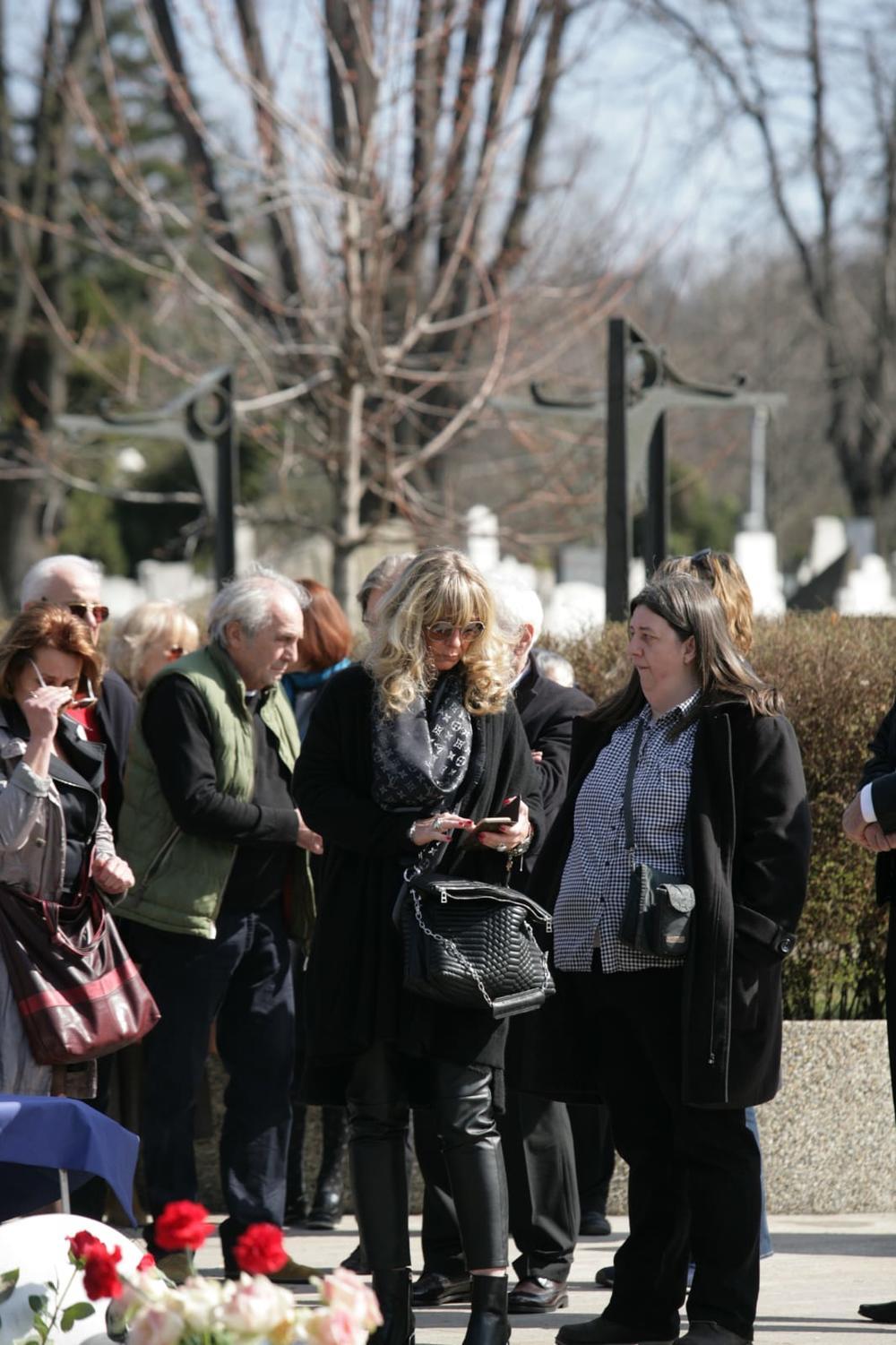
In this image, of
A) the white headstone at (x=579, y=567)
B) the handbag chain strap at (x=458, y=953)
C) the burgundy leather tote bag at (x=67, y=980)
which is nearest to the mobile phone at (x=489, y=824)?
the handbag chain strap at (x=458, y=953)

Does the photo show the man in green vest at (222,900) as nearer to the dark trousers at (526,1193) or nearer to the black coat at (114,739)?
the black coat at (114,739)

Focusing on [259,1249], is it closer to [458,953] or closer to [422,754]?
[458,953]

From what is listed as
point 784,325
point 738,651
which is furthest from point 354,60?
point 784,325

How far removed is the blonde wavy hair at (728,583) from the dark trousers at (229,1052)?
1679 millimetres

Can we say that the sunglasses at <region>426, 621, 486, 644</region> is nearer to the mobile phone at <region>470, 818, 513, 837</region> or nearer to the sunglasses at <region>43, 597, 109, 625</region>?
the mobile phone at <region>470, 818, 513, 837</region>

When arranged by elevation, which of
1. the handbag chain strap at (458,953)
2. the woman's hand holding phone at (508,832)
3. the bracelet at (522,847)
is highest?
the woman's hand holding phone at (508,832)

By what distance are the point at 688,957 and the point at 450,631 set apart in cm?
95

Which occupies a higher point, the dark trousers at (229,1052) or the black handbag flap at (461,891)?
the black handbag flap at (461,891)

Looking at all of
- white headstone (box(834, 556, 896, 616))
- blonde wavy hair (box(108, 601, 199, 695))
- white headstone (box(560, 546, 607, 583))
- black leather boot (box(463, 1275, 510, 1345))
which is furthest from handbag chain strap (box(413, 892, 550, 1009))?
white headstone (box(834, 556, 896, 616))

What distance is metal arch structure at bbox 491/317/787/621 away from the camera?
32.0 ft

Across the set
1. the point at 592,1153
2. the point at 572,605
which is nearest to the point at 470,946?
the point at 592,1153

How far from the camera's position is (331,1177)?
6.53m

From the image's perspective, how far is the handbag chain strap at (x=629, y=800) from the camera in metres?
4.61

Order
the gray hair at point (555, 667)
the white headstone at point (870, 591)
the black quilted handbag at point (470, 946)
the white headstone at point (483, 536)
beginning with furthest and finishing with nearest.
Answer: the white headstone at point (870, 591) < the white headstone at point (483, 536) < the gray hair at point (555, 667) < the black quilted handbag at point (470, 946)
